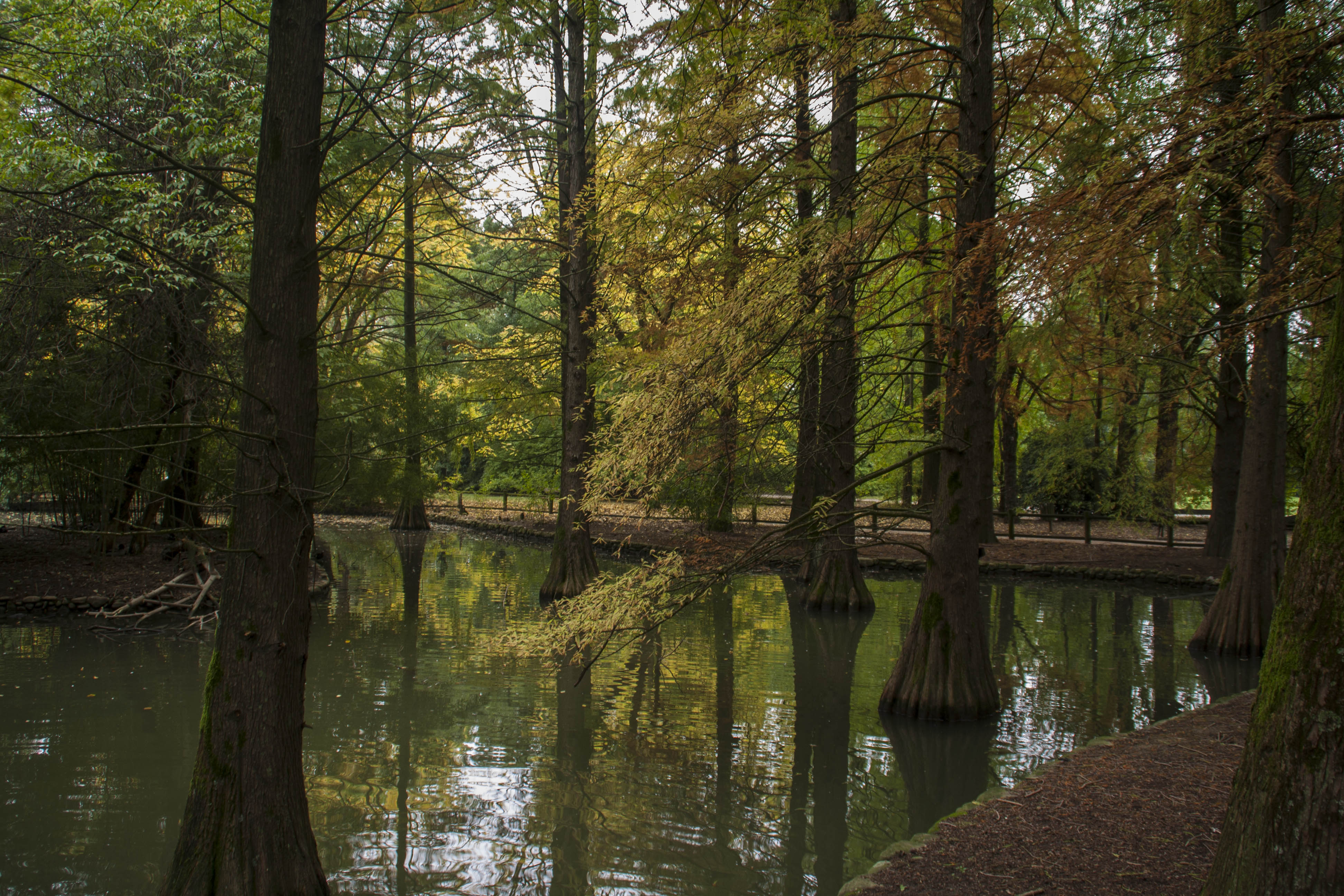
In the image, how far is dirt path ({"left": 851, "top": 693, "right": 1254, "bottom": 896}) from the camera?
3938 millimetres

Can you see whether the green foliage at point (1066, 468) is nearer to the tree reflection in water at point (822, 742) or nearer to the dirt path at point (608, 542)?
the dirt path at point (608, 542)

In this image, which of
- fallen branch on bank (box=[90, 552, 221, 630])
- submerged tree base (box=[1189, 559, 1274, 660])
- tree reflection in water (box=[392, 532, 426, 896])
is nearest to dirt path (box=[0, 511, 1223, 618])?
fallen branch on bank (box=[90, 552, 221, 630])

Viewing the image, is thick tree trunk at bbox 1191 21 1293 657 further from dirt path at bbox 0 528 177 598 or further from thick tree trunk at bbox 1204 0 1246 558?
dirt path at bbox 0 528 177 598

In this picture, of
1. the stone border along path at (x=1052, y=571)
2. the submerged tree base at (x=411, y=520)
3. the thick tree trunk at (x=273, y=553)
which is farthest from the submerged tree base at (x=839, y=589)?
the submerged tree base at (x=411, y=520)

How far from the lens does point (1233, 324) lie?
4754 mm

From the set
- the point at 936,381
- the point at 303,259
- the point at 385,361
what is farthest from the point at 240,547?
the point at 385,361

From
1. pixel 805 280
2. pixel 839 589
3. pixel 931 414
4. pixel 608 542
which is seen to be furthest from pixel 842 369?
pixel 931 414

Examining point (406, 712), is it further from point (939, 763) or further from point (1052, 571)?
point (1052, 571)

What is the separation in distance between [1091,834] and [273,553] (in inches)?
179

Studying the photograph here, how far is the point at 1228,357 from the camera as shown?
10133mm

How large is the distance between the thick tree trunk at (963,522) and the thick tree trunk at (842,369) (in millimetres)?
915

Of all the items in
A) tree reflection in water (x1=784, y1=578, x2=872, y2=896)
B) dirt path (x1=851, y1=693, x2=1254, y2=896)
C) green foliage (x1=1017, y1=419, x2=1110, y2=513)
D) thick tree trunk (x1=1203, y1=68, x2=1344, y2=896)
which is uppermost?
green foliage (x1=1017, y1=419, x2=1110, y2=513)

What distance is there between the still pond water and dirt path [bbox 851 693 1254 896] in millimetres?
739

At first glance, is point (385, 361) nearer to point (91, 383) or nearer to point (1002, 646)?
point (91, 383)
